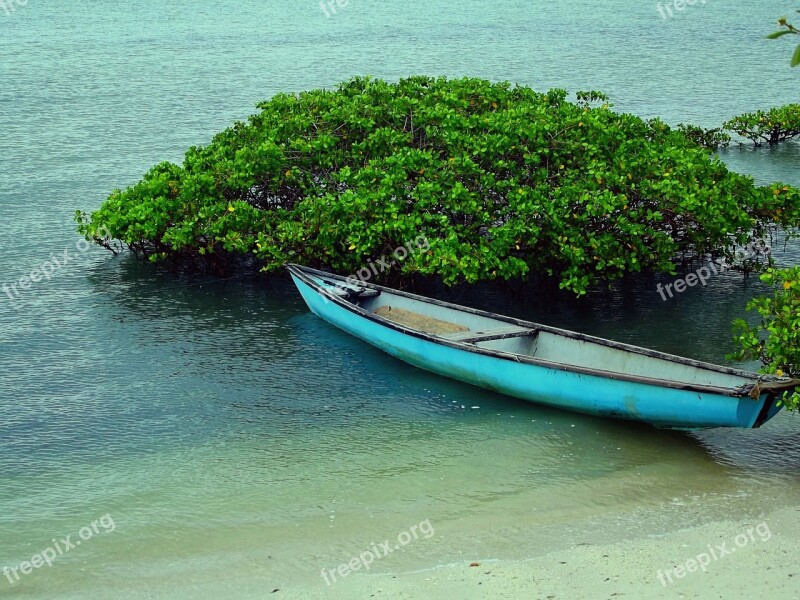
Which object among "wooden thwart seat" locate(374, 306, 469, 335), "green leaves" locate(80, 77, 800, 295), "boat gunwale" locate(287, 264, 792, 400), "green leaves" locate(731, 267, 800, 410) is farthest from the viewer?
"green leaves" locate(80, 77, 800, 295)

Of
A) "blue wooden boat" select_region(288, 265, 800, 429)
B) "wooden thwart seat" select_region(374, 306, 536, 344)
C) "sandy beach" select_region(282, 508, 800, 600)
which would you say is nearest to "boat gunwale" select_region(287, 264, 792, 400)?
"blue wooden boat" select_region(288, 265, 800, 429)

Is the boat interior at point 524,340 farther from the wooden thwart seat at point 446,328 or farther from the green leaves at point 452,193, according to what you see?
the green leaves at point 452,193

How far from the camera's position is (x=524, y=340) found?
Result: 15.5 meters

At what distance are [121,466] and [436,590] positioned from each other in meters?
5.16

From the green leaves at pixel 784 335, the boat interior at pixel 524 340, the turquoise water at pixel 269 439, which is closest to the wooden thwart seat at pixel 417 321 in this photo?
the boat interior at pixel 524 340

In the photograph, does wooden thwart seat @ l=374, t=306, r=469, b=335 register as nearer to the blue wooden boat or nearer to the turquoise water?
the blue wooden boat

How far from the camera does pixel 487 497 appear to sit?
12.6 m

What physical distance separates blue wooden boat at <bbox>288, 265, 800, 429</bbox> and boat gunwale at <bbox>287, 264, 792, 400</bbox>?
1cm

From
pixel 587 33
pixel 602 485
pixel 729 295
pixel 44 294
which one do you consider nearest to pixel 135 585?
pixel 602 485

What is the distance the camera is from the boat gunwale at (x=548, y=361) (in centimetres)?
1234

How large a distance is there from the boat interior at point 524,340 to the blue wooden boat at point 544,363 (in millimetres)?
15

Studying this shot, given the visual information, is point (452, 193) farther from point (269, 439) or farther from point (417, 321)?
point (269, 439)

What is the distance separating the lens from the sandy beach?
33.9ft

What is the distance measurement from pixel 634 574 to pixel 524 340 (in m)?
5.29
